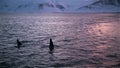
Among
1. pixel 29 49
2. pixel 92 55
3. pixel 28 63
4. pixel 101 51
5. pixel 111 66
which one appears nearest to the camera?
pixel 111 66

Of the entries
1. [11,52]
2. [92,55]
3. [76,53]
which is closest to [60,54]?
[76,53]

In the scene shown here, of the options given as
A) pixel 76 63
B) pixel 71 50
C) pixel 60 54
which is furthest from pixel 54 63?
pixel 71 50

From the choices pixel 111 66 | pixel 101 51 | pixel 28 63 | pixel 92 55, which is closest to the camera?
pixel 111 66

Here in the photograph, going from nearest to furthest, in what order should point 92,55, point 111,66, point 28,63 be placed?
1. point 111,66
2. point 28,63
3. point 92,55

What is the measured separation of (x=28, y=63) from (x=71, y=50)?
11.8m

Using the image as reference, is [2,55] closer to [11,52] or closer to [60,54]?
[11,52]

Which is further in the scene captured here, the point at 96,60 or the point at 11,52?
A: the point at 11,52

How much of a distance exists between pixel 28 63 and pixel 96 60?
10446 mm

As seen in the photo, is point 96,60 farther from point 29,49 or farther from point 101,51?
point 29,49

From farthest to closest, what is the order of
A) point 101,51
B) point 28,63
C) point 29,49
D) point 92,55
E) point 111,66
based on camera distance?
point 29,49 < point 101,51 < point 92,55 < point 28,63 < point 111,66

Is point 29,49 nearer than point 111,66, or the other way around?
point 111,66

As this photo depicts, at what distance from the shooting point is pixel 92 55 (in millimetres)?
39812

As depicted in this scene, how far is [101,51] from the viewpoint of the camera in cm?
4288

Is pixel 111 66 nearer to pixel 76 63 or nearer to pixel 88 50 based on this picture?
pixel 76 63
